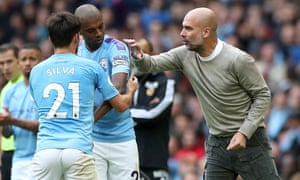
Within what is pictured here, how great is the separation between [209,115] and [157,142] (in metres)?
1.88

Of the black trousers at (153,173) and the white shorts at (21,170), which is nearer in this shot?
the white shorts at (21,170)

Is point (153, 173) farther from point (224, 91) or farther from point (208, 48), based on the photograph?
point (208, 48)

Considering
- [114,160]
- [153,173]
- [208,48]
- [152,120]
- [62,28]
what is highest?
[62,28]

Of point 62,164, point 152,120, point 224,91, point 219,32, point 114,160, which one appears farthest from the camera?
point 219,32

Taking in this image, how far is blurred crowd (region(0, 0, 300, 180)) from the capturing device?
15633mm

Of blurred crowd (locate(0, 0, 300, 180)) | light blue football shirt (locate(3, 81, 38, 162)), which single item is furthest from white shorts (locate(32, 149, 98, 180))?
blurred crowd (locate(0, 0, 300, 180))

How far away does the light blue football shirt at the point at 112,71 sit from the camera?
31.9 ft

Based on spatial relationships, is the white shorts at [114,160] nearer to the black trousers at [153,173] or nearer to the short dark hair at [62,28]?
the black trousers at [153,173]

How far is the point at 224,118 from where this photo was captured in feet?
31.6

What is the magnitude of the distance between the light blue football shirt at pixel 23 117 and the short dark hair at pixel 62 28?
7.52 ft

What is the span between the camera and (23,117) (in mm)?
10977

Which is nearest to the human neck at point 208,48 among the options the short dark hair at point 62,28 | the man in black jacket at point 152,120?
the short dark hair at point 62,28

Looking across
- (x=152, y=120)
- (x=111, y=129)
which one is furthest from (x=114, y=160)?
(x=152, y=120)

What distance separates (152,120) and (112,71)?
5.90 ft
